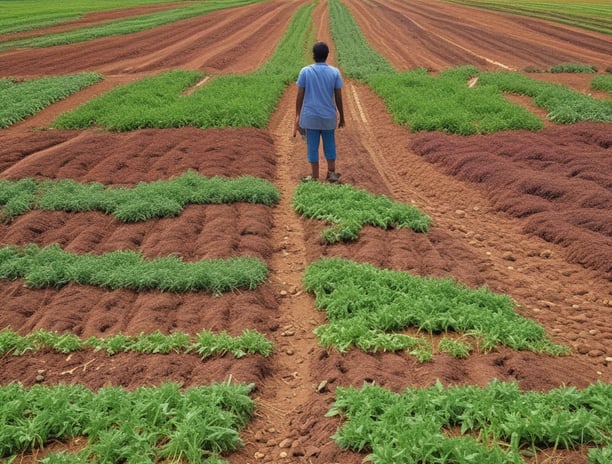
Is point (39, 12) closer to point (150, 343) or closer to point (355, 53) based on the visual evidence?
point (355, 53)

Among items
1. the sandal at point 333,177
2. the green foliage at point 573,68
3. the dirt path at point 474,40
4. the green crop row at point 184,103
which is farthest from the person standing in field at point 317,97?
the green foliage at point 573,68

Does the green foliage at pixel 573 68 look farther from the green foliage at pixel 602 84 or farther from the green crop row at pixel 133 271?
the green crop row at pixel 133 271

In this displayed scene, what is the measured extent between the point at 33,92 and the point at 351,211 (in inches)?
532

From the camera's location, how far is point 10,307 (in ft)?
20.8

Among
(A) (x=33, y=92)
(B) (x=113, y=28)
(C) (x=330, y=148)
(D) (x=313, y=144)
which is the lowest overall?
(B) (x=113, y=28)

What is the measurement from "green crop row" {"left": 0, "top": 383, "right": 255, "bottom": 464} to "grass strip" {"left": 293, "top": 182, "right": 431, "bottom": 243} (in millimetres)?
3650

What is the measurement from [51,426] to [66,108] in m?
13.9

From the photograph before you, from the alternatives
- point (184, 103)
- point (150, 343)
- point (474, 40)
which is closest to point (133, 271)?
point (150, 343)

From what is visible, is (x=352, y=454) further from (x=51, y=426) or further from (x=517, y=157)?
(x=517, y=157)

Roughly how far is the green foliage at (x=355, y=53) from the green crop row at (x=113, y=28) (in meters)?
11.1

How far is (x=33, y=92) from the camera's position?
17.4m

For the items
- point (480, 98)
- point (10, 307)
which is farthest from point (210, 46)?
point (10, 307)

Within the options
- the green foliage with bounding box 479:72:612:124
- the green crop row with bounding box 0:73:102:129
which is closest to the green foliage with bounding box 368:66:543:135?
the green foliage with bounding box 479:72:612:124

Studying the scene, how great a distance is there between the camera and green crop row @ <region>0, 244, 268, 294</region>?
661 cm
